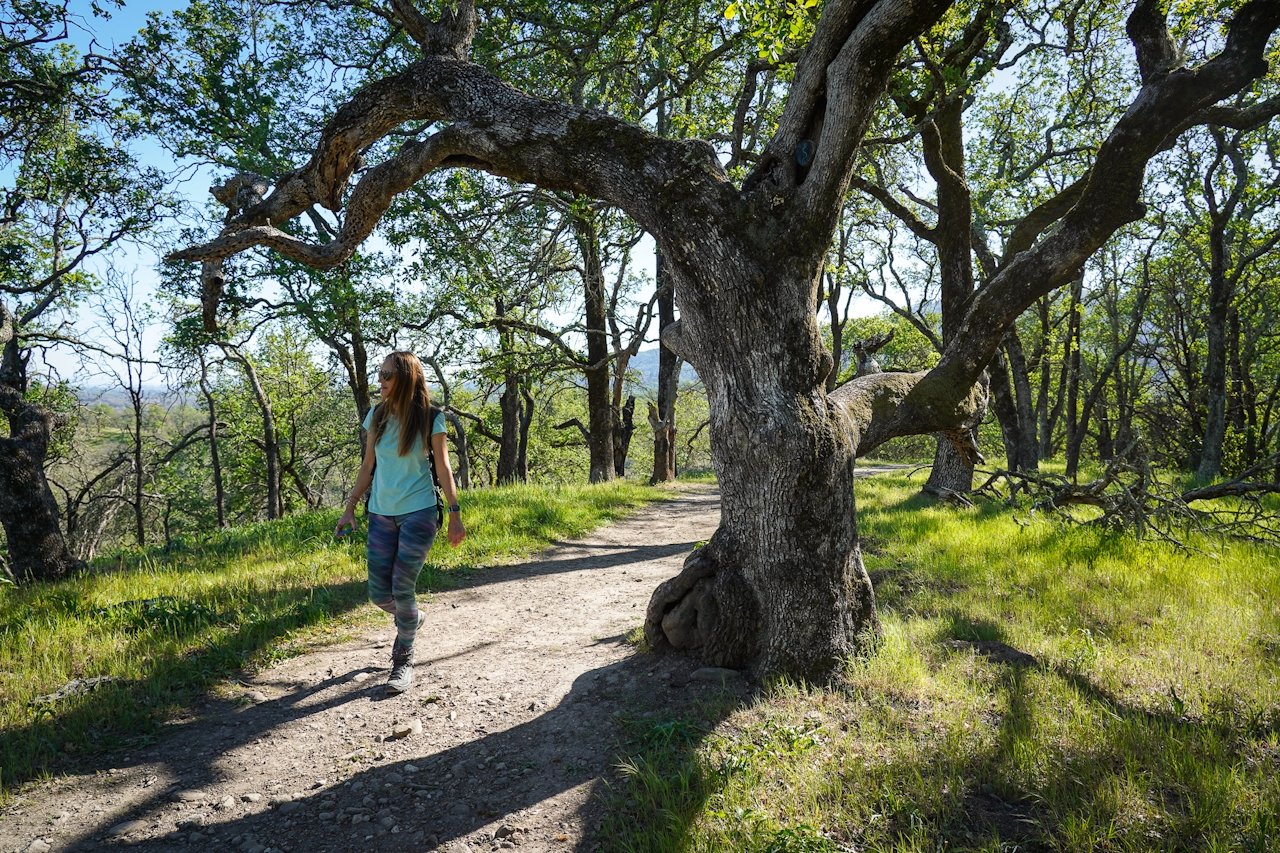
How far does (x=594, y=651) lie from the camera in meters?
4.70

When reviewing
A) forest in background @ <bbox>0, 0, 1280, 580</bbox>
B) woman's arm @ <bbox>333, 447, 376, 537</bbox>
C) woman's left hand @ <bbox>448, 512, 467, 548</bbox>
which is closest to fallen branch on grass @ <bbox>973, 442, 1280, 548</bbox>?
forest in background @ <bbox>0, 0, 1280, 580</bbox>

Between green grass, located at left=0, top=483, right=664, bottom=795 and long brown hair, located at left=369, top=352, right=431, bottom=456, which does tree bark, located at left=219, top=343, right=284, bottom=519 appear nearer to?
green grass, located at left=0, top=483, right=664, bottom=795

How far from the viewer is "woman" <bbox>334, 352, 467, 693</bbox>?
4.16m

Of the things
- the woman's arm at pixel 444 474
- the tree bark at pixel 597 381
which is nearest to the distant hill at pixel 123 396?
the tree bark at pixel 597 381

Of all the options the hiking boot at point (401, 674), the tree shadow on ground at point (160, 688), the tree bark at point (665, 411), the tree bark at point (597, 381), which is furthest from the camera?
the tree bark at point (665, 411)

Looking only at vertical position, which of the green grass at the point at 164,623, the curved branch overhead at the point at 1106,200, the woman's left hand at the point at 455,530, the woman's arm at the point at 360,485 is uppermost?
the curved branch overhead at the point at 1106,200

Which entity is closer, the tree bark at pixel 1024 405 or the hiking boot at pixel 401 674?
the hiking boot at pixel 401 674

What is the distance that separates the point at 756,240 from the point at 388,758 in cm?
383

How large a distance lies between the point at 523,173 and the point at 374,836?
3971 mm

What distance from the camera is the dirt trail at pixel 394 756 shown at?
2.70 m

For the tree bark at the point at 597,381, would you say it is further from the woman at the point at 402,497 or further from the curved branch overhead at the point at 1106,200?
the woman at the point at 402,497

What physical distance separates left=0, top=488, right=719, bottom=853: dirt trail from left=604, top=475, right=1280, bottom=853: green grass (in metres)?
0.55

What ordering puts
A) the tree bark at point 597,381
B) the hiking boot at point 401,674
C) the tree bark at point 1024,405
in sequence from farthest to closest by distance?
the tree bark at point 597,381 → the tree bark at point 1024,405 → the hiking boot at point 401,674

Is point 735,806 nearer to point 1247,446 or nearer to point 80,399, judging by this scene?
point 1247,446
